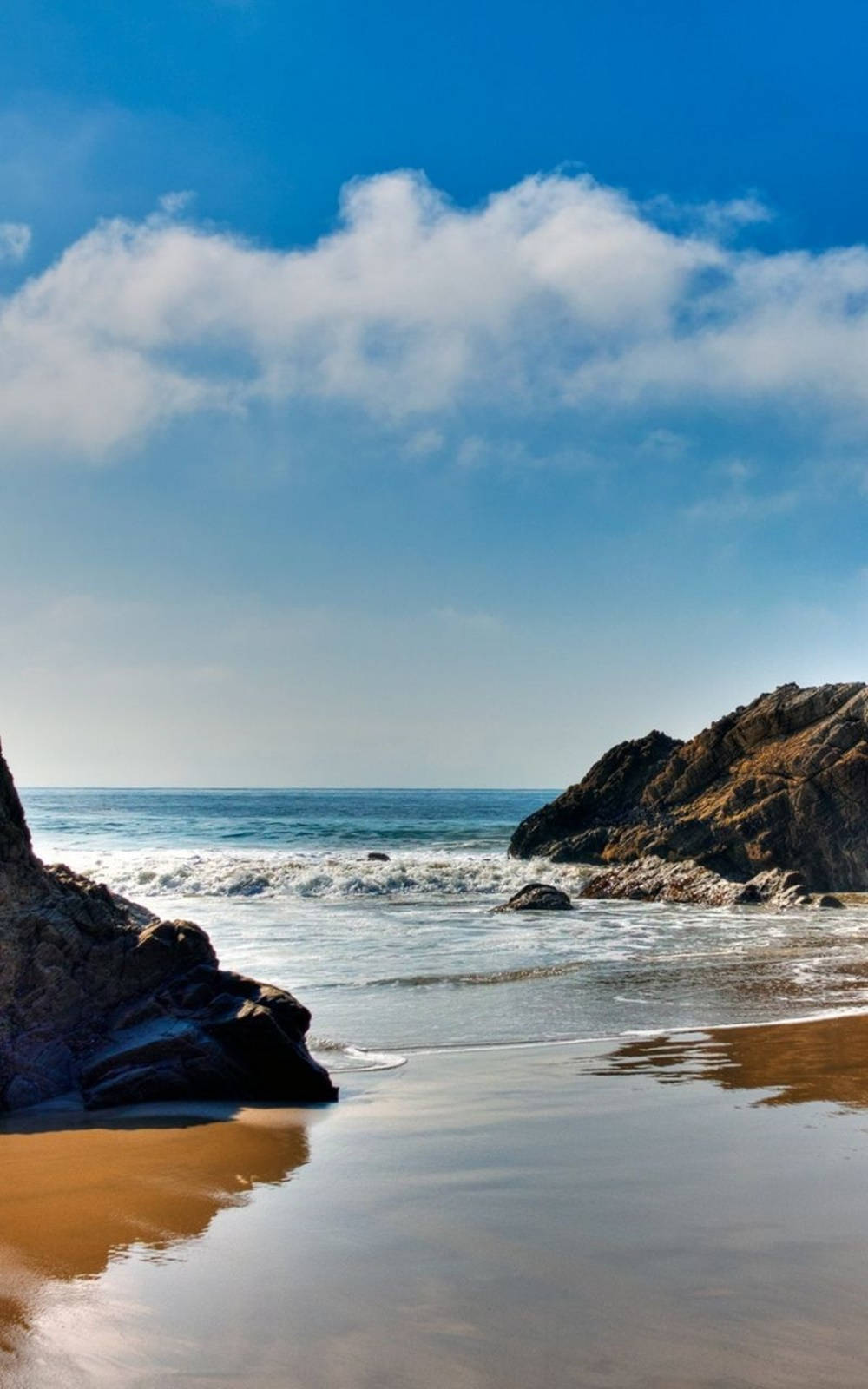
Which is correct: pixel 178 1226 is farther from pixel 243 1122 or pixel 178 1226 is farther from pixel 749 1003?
pixel 749 1003

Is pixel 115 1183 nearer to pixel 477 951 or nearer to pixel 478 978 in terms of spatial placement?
pixel 478 978

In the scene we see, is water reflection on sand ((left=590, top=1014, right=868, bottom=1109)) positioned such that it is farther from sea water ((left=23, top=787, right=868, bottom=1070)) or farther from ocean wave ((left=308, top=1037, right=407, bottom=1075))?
ocean wave ((left=308, top=1037, right=407, bottom=1075))

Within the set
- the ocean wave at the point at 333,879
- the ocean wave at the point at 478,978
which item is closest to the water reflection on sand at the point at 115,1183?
the ocean wave at the point at 478,978

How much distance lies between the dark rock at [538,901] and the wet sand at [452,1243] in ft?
49.6

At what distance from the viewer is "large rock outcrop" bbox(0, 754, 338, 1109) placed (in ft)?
24.1

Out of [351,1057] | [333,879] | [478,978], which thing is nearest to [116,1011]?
[351,1057]

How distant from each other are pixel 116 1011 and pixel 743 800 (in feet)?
74.1

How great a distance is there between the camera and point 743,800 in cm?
2789

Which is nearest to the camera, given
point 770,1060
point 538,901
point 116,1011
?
point 116,1011

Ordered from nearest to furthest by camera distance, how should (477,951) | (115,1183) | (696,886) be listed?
1. (115,1183)
2. (477,951)
3. (696,886)

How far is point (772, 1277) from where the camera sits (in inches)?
160

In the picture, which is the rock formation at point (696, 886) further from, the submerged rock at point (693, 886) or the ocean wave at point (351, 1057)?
the ocean wave at point (351, 1057)

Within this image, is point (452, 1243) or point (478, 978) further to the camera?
point (478, 978)

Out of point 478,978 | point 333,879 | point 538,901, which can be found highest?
point 478,978
